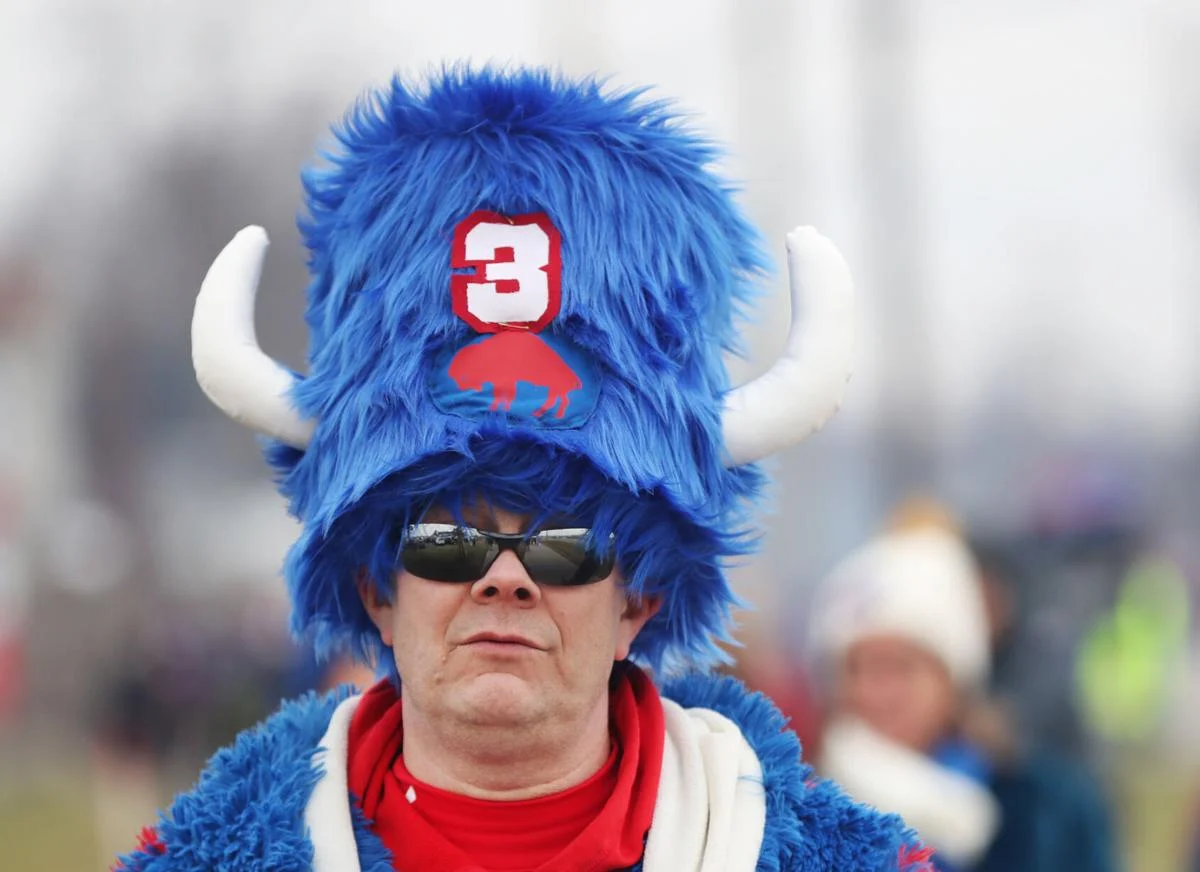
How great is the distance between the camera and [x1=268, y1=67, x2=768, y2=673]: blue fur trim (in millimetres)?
2822

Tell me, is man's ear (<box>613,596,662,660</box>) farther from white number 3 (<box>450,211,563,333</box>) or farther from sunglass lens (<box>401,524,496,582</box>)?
white number 3 (<box>450,211,563,333</box>)

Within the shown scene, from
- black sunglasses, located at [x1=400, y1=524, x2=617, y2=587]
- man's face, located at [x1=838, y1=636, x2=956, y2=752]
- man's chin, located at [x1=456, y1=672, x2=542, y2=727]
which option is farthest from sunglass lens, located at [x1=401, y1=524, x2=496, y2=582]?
man's face, located at [x1=838, y1=636, x2=956, y2=752]

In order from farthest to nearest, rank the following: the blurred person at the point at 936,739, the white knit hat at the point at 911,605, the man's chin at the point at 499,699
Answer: the white knit hat at the point at 911,605 → the blurred person at the point at 936,739 → the man's chin at the point at 499,699

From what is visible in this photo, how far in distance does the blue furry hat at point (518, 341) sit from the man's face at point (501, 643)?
3.7 inches

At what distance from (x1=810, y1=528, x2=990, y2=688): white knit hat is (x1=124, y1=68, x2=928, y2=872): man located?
A: 247 centimetres

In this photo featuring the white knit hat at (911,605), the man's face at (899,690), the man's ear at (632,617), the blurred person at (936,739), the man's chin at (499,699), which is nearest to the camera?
the man's chin at (499,699)

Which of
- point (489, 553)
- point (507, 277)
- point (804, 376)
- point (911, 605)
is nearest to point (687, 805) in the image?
point (489, 553)

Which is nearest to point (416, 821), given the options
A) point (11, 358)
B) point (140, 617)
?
point (140, 617)

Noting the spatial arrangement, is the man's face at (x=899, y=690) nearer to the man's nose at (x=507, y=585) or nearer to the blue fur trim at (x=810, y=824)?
the blue fur trim at (x=810, y=824)

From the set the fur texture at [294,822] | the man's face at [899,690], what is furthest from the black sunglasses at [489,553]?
the man's face at [899,690]

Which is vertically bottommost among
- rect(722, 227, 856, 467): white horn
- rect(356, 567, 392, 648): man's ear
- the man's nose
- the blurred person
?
the blurred person

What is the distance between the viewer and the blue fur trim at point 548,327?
9.26 feet

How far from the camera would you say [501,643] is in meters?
2.79

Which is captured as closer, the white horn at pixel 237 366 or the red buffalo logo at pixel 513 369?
the red buffalo logo at pixel 513 369
